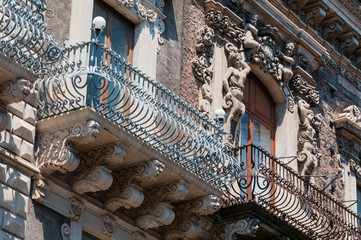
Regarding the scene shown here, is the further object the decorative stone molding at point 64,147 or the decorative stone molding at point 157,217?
the decorative stone molding at point 157,217

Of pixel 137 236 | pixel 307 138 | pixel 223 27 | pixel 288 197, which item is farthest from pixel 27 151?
pixel 307 138

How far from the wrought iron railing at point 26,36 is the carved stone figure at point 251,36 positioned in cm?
562

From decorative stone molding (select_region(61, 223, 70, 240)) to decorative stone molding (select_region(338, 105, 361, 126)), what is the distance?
842 centimetres

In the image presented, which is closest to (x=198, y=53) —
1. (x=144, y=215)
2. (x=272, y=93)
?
(x=272, y=93)

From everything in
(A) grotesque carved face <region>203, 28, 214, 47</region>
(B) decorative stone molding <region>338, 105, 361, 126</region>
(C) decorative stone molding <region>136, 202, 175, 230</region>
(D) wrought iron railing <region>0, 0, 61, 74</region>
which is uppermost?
(B) decorative stone molding <region>338, 105, 361, 126</region>

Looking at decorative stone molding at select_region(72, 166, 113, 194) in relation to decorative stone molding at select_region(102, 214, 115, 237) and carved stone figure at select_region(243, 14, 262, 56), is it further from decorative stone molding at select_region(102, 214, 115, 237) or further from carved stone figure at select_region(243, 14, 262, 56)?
carved stone figure at select_region(243, 14, 262, 56)

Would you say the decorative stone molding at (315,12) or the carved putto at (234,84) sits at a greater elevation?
the decorative stone molding at (315,12)

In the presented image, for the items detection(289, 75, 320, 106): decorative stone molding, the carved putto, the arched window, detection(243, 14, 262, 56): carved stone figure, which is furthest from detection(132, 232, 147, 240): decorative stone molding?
detection(289, 75, 320, 106): decorative stone molding

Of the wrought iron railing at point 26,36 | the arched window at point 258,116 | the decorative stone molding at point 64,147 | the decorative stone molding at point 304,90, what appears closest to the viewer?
the wrought iron railing at point 26,36

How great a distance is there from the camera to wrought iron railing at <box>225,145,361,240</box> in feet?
51.8

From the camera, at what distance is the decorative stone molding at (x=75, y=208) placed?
13.2m

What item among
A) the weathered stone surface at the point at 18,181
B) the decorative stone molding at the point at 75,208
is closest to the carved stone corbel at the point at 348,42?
the decorative stone molding at the point at 75,208

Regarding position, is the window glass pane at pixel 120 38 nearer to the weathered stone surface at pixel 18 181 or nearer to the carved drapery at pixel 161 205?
the carved drapery at pixel 161 205

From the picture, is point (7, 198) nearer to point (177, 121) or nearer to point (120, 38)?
point (177, 121)
